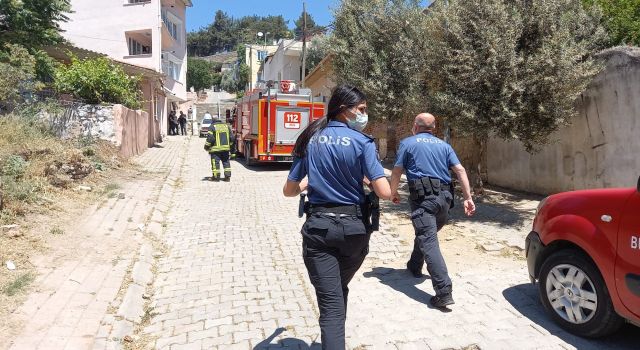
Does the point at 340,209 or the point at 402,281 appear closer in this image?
the point at 340,209

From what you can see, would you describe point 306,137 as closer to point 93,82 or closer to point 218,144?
point 218,144

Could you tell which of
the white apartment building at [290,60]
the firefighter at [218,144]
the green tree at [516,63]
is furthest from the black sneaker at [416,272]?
the white apartment building at [290,60]

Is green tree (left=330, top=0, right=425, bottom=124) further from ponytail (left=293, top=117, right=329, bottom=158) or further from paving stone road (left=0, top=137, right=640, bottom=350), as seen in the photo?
ponytail (left=293, top=117, right=329, bottom=158)

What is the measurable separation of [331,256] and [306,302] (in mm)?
1853

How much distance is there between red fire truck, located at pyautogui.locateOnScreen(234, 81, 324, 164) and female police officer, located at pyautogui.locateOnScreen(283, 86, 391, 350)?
12109 millimetres

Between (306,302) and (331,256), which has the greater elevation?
(331,256)

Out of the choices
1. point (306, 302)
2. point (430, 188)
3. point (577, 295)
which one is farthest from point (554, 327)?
point (306, 302)

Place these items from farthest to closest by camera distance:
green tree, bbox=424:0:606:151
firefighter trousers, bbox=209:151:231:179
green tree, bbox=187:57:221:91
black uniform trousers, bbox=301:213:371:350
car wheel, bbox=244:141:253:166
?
green tree, bbox=187:57:221:91 → car wheel, bbox=244:141:253:166 → firefighter trousers, bbox=209:151:231:179 → green tree, bbox=424:0:606:151 → black uniform trousers, bbox=301:213:371:350

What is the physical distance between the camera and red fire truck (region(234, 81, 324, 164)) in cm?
1501

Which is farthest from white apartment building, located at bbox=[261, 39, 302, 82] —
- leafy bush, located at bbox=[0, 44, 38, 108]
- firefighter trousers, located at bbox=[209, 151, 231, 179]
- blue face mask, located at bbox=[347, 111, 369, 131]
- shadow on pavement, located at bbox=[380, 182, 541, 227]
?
blue face mask, located at bbox=[347, 111, 369, 131]

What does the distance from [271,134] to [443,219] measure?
10858 millimetres

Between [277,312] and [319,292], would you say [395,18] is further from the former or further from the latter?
[319,292]

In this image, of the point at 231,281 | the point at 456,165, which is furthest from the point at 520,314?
the point at 231,281

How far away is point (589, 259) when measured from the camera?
3.62 meters
